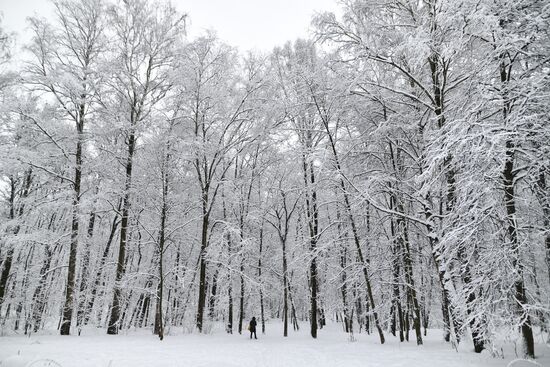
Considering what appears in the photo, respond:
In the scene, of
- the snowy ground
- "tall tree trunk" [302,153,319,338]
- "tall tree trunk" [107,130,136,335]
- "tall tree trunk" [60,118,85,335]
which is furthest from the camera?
"tall tree trunk" [302,153,319,338]

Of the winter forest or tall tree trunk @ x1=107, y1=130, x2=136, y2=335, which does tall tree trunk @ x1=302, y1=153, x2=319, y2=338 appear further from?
tall tree trunk @ x1=107, y1=130, x2=136, y2=335

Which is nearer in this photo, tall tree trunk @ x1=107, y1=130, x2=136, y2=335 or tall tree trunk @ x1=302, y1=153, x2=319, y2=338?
tall tree trunk @ x1=107, y1=130, x2=136, y2=335

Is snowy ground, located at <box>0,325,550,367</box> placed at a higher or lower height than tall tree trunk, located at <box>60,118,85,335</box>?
lower

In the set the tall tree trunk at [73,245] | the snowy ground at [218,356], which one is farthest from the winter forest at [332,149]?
the snowy ground at [218,356]

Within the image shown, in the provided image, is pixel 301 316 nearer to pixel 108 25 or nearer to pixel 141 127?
pixel 141 127

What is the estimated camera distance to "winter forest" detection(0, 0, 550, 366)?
6230mm

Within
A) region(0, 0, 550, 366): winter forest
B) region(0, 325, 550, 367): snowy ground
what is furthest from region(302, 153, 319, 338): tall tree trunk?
region(0, 325, 550, 367): snowy ground

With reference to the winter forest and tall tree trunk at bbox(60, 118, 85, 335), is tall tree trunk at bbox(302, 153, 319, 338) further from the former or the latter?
tall tree trunk at bbox(60, 118, 85, 335)

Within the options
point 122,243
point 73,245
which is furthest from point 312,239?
point 73,245

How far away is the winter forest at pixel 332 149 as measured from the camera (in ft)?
20.4

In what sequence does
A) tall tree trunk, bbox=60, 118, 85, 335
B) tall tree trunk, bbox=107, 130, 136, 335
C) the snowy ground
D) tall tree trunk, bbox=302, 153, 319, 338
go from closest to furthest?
the snowy ground, tall tree trunk, bbox=60, 118, 85, 335, tall tree trunk, bbox=107, 130, 136, 335, tall tree trunk, bbox=302, 153, 319, 338

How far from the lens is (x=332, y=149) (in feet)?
46.1

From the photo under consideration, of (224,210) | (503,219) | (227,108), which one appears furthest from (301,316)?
(503,219)

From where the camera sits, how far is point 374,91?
11.8m
